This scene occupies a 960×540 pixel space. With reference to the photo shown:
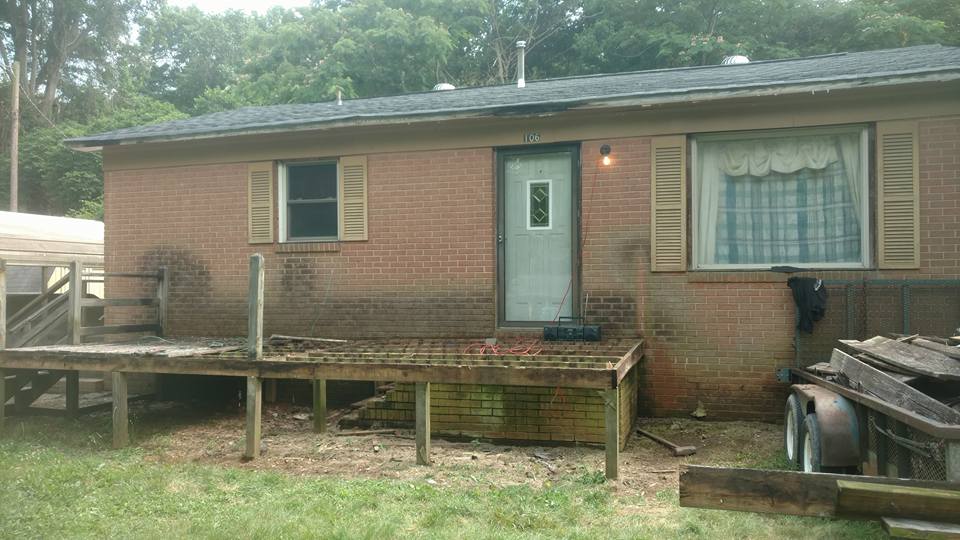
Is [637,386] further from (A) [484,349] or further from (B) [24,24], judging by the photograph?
(B) [24,24]

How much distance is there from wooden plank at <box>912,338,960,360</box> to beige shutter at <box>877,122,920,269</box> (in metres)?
1.91

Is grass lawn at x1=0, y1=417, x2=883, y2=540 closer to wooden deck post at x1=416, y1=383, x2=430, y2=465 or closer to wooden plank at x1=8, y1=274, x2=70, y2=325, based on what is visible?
wooden deck post at x1=416, y1=383, x2=430, y2=465

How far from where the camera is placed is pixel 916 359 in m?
4.92

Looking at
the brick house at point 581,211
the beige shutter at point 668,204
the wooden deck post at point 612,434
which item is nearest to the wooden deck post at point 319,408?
the brick house at point 581,211

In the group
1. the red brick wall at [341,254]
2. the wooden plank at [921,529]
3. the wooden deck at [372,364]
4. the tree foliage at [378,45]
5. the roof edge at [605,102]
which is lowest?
the wooden plank at [921,529]

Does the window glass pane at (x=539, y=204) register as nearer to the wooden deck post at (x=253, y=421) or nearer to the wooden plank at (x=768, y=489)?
the wooden deck post at (x=253, y=421)

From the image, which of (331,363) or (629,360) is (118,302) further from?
(629,360)

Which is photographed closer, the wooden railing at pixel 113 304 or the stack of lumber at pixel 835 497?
the stack of lumber at pixel 835 497

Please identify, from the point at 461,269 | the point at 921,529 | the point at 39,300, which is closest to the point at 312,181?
the point at 461,269

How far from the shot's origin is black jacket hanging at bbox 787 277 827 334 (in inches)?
292

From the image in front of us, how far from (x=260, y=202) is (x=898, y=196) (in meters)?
7.49

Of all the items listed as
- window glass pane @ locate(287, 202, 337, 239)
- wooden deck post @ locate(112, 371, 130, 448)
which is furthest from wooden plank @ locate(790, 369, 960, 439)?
wooden deck post @ locate(112, 371, 130, 448)

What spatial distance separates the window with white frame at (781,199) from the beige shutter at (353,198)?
4015mm

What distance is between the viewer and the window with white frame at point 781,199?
7680 mm
